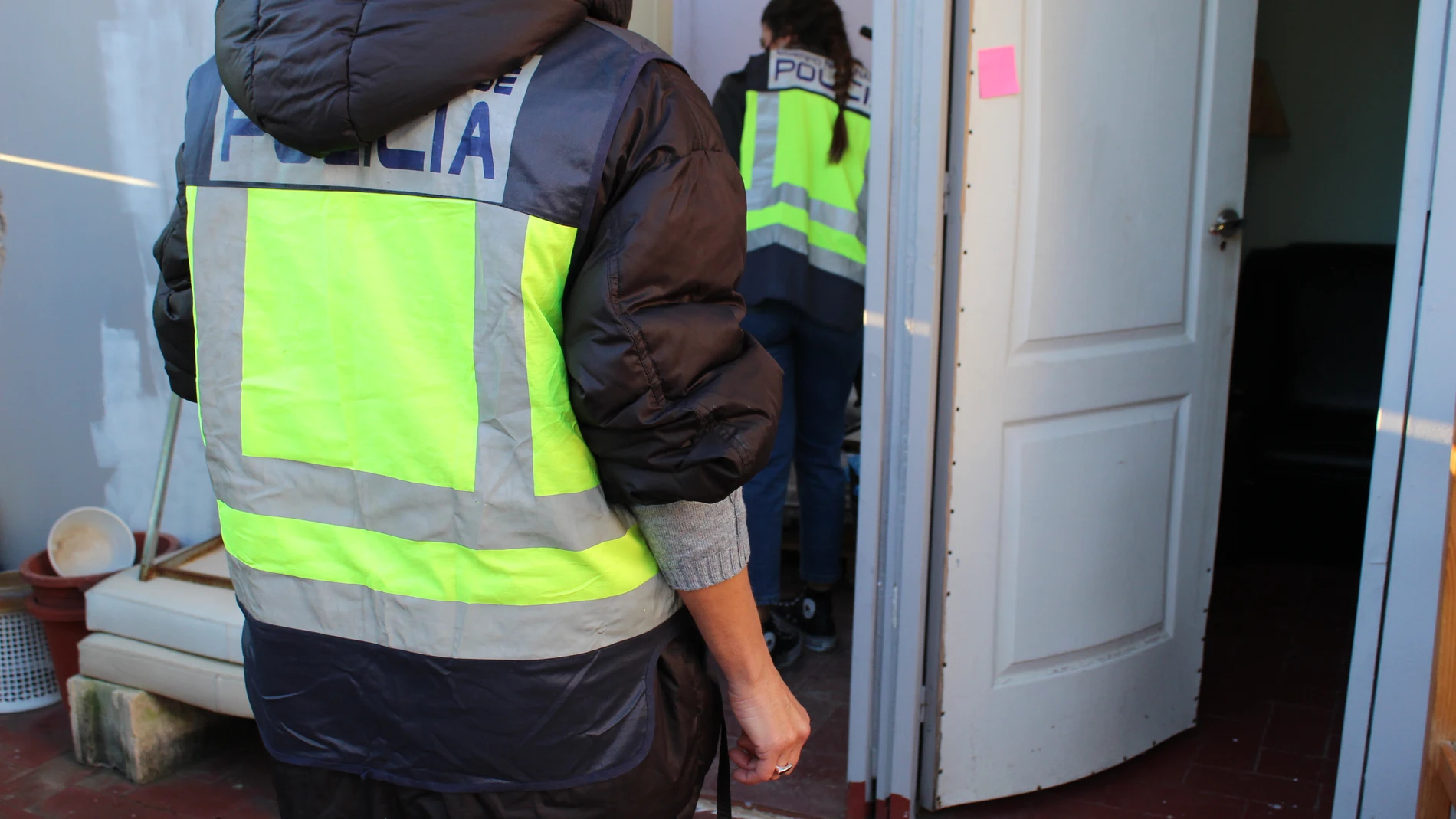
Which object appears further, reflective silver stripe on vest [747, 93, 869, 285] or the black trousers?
reflective silver stripe on vest [747, 93, 869, 285]

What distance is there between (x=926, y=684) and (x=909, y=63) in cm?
138

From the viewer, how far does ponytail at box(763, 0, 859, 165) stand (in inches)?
129

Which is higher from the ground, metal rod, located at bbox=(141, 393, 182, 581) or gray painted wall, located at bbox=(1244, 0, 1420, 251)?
gray painted wall, located at bbox=(1244, 0, 1420, 251)

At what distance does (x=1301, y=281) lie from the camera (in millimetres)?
4703

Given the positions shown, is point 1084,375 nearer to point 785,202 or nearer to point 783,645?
Result: point 785,202

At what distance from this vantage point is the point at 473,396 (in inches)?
42.8

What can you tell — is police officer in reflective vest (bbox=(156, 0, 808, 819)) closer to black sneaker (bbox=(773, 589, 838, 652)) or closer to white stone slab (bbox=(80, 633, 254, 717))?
white stone slab (bbox=(80, 633, 254, 717))

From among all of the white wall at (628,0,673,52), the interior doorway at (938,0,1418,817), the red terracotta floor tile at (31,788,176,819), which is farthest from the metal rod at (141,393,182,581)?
the interior doorway at (938,0,1418,817)

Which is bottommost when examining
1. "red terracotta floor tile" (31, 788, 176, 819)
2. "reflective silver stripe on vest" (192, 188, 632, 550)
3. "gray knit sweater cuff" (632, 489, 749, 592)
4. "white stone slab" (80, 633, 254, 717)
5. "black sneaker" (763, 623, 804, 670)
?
"red terracotta floor tile" (31, 788, 176, 819)

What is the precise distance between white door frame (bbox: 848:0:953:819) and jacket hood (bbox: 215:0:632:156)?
1357 millimetres

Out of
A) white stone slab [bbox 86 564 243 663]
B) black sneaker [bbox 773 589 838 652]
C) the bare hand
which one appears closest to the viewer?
the bare hand

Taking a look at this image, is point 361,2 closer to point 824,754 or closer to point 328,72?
point 328,72

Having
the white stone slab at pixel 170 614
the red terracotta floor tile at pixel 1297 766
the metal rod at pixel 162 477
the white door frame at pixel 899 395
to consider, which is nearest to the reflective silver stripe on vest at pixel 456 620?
the white door frame at pixel 899 395

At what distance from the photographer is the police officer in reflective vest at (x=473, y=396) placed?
1.05m
